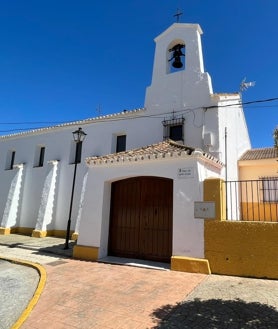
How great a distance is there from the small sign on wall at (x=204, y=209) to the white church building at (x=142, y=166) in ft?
0.53

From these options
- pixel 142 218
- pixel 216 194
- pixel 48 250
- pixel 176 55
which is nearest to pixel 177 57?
pixel 176 55

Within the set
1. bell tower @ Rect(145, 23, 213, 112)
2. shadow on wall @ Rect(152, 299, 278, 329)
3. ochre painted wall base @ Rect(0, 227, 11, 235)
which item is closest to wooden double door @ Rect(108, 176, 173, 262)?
shadow on wall @ Rect(152, 299, 278, 329)

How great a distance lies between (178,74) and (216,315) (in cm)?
1045

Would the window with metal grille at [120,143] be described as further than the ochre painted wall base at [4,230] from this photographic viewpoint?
No

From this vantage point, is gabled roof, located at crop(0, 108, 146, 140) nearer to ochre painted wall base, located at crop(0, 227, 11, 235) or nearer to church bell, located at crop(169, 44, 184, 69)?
church bell, located at crop(169, 44, 184, 69)

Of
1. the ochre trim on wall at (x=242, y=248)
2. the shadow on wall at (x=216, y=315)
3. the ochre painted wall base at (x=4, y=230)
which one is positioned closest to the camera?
the shadow on wall at (x=216, y=315)

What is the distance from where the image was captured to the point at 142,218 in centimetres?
809

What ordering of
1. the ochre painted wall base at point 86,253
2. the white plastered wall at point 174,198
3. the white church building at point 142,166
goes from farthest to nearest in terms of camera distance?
1. the ochre painted wall base at point 86,253
2. the white church building at point 142,166
3. the white plastered wall at point 174,198

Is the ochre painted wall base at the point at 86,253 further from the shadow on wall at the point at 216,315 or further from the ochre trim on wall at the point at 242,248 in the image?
the shadow on wall at the point at 216,315

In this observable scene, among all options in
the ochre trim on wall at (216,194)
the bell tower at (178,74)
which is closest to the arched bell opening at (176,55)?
the bell tower at (178,74)

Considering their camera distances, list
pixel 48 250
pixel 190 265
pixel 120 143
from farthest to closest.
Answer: pixel 120 143, pixel 48 250, pixel 190 265

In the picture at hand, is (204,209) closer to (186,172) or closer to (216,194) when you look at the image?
(216,194)

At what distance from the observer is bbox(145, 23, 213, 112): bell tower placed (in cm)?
1163

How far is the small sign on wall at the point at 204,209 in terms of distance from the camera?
6.78 metres
